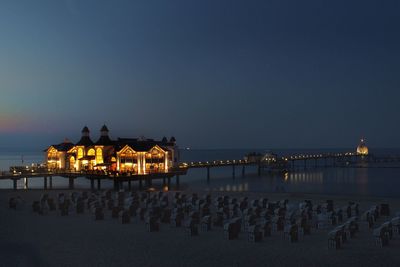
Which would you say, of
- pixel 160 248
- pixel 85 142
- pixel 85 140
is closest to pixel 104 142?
pixel 85 142

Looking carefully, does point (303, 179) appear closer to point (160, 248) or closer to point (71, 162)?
point (71, 162)

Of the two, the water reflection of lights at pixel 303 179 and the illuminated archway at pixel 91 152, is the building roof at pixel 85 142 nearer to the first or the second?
the illuminated archway at pixel 91 152

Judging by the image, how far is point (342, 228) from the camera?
1608 cm

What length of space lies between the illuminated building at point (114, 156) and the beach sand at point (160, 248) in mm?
31009

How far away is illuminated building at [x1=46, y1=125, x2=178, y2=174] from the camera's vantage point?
2002 inches

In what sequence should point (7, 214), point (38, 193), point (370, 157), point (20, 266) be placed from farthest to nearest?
point (370, 157) → point (38, 193) → point (7, 214) → point (20, 266)

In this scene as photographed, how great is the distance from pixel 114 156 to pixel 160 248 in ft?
130

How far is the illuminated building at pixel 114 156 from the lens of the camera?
5084cm

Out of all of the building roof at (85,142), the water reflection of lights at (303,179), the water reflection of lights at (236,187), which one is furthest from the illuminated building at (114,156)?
the water reflection of lights at (303,179)

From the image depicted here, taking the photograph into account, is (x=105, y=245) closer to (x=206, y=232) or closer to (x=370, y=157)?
(x=206, y=232)

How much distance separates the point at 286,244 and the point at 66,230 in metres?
8.41

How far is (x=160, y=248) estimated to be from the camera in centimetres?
1520

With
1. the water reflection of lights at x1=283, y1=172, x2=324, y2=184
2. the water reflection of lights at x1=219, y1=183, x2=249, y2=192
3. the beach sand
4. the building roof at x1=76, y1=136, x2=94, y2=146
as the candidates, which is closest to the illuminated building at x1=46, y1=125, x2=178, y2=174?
the building roof at x1=76, y1=136, x2=94, y2=146

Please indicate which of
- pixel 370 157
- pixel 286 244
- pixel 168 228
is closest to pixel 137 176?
pixel 168 228
